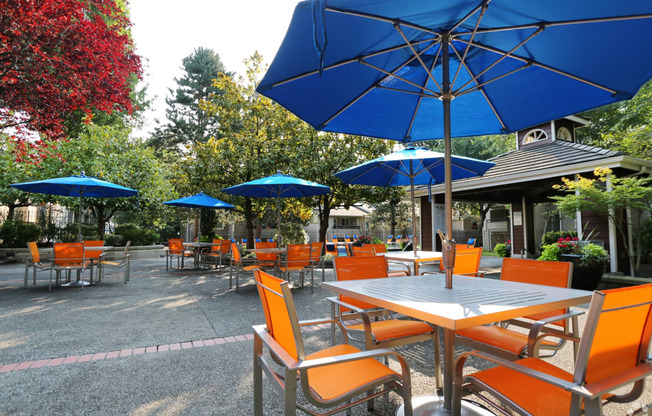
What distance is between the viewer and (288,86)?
3.01 metres

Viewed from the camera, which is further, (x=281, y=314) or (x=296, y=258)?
(x=296, y=258)

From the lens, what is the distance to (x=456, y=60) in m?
3.32

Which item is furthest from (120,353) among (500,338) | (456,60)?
(456,60)

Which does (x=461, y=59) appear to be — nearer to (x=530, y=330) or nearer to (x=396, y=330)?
(x=530, y=330)

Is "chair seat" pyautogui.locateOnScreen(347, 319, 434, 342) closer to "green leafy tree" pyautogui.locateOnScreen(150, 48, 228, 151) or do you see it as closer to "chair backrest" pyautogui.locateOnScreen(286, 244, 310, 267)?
"chair backrest" pyautogui.locateOnScreen(286, 244, 310, 267)

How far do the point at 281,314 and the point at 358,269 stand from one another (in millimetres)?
1681

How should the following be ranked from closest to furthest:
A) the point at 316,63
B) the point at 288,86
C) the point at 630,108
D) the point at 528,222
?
the point at 316,63, the point at 288,86, the point at 528,222, the point at 630,108

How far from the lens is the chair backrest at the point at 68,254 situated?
6.75 meters

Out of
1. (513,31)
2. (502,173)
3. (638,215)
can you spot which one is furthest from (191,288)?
(638,215)

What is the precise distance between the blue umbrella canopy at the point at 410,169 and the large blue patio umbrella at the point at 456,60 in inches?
60.9

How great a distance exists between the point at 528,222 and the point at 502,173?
15.0ft

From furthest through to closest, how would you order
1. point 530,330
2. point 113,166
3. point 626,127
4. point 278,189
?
point 626,127 < point 113,166 < point 278,189 < point 530,330

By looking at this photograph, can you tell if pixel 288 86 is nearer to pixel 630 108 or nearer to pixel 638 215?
pixel 638 215

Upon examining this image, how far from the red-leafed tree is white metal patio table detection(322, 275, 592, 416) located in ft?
23.5
